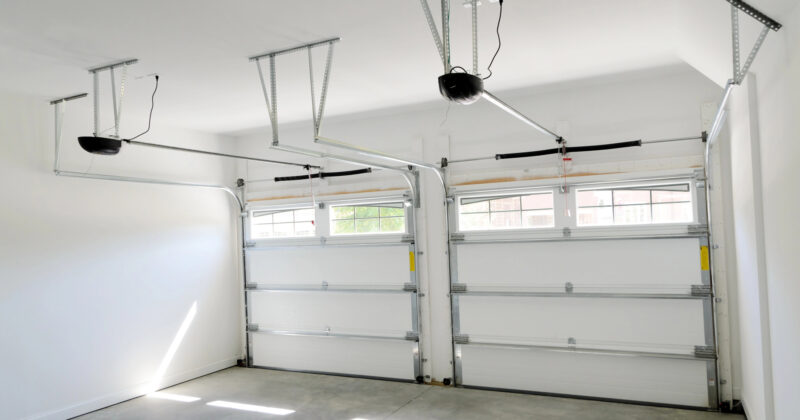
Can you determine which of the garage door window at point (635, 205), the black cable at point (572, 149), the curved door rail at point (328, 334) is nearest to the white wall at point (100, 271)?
the curved door rail at point (328, 334)

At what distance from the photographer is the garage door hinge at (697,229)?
4668mm

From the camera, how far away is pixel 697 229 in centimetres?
469

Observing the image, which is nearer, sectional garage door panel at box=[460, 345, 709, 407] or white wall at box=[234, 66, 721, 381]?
sectional garage door panel at box=[460, 345, 709, 407]

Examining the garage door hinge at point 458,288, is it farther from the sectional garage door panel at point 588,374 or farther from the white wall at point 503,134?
the sectional garage door panel at point 588,374

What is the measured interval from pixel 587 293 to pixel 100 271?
15.9 feet

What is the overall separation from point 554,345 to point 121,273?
4.51 m

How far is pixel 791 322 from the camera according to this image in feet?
8.17

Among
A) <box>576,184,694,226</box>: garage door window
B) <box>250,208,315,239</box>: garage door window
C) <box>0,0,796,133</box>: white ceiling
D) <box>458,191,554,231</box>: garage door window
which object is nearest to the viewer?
<box>0,0,796,133</box>: white ceiling

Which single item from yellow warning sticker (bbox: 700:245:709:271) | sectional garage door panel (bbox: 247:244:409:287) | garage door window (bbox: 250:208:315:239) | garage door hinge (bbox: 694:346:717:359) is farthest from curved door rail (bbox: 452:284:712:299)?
garage door window (bbox: 250:208:315:239)

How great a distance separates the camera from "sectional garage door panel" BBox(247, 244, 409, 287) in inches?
239

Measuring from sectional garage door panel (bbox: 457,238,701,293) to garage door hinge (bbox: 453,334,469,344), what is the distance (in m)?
0.52

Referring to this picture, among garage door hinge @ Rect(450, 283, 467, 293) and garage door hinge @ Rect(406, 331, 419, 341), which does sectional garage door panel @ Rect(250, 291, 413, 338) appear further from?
garage door hinge @ Rect(450, 283, 467, 293)

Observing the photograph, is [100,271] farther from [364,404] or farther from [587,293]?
[587,293]

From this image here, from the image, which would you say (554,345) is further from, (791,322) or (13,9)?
(13,9)
